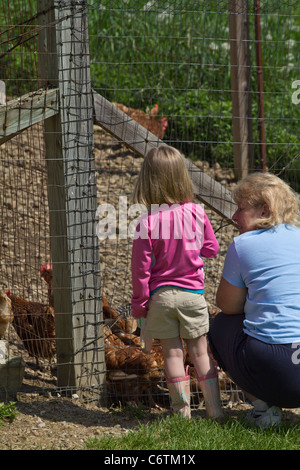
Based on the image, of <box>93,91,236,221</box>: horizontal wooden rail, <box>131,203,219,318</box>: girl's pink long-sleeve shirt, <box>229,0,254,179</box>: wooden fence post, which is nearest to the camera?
<box>131,203,219,318</box>: girl's pink long-sleeve shirt

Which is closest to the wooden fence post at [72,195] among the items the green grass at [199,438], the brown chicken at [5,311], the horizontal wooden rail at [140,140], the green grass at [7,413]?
the horizontal wooden rail at [140,140]

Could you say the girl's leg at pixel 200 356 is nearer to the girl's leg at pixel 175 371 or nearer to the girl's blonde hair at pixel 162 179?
Result: the girl's leg at pixel 175 371

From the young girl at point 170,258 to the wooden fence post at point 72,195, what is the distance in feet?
1.74

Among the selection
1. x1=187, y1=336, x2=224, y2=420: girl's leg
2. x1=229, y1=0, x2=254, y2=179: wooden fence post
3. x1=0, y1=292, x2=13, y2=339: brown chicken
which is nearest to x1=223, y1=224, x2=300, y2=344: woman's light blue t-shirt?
x1=187, y1=336, x2=224, y2=420: girl's leg

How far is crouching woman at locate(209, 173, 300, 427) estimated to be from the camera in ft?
9.96

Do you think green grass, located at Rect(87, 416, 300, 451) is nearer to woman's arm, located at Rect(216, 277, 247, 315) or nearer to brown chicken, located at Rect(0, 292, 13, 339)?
woman's arm, located at Rect(216, 277, 247, 315)

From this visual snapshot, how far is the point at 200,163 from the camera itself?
7.80 meters

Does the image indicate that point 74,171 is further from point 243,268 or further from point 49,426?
point 49,426

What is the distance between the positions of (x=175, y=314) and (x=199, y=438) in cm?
63

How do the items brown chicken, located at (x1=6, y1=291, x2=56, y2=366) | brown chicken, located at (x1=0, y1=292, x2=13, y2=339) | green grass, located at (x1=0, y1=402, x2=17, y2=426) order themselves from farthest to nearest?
brown chicken, located at (x1=6, y1=291, x2=56, y2=366) < brown chicken, located at (x1=0, y1=292, x2=13, y2=339) < green grass, located at (x1=0, y1=402, x2=17, y2=426)

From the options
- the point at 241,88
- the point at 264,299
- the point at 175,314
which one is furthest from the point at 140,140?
the point at 241,88

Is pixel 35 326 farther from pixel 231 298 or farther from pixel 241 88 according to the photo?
pixel 241 88

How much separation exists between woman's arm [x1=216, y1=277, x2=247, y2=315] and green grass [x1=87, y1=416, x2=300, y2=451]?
580mm

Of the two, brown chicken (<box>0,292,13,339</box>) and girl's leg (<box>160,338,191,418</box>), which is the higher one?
brown chicken (<box>0,292,13,339</box>)
